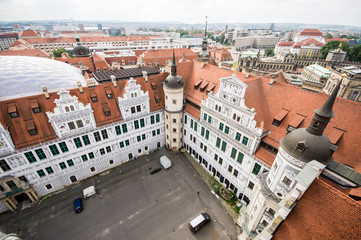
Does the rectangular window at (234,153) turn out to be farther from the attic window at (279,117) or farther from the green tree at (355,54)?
the green tree at (355,54)

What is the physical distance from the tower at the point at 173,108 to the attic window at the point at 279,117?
63.0 feet

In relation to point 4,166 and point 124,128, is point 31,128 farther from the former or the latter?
point 124,128

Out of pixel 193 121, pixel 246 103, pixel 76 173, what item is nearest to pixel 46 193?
pixel 76 173

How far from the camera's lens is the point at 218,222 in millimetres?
28641

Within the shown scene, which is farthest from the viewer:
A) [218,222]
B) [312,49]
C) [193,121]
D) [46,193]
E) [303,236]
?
[312,49]

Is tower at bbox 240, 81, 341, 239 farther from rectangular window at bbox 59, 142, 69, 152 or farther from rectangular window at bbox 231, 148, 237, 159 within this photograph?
rectangular window at bbox 59, 142, 69, 152

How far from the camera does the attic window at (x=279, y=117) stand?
2506cm

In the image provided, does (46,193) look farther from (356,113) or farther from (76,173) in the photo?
(356,113)

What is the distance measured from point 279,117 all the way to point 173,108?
835 inches

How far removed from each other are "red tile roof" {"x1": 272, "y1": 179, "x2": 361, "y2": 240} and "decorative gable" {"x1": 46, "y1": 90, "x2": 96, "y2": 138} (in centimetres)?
3285

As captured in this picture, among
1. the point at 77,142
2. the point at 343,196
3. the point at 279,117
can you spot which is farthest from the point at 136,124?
the point at 343,196

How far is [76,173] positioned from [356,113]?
46.8 m

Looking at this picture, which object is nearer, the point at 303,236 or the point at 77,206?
the point at 303,236

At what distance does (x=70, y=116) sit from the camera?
2962cm
